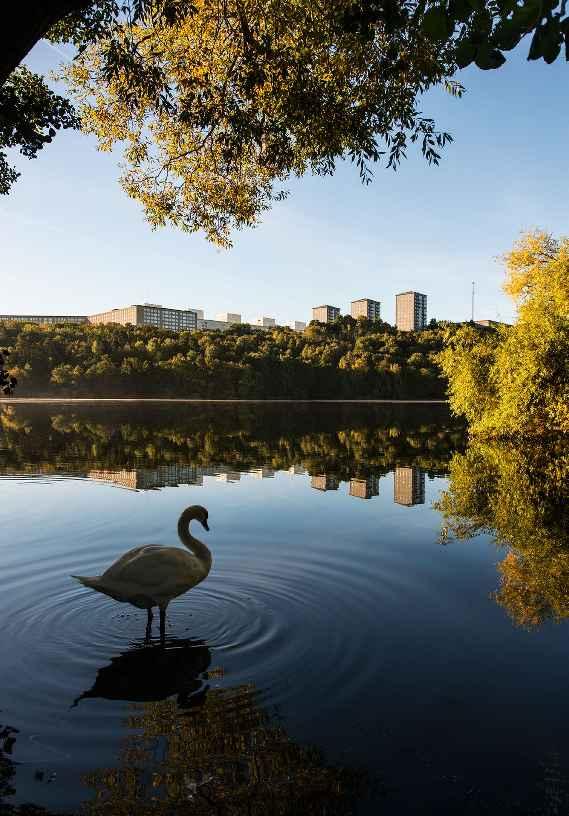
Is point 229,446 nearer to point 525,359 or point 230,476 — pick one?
point 230,476

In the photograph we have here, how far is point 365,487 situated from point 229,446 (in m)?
12.9

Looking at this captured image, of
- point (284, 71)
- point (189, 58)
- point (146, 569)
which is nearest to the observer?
point (146, 569)

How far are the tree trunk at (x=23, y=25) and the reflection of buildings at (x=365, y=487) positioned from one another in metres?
14.8

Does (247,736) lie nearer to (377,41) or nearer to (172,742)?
(172,742)

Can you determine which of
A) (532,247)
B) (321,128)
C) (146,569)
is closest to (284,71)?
(321,128)

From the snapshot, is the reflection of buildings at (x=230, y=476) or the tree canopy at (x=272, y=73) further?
the reflection of buildings at (x=230, y=476)

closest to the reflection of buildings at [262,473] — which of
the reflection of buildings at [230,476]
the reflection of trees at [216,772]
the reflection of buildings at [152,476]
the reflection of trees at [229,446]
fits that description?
the reflection of buildings at [230,476]

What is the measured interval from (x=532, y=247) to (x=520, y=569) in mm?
28755

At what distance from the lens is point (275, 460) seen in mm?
Answer: 25781

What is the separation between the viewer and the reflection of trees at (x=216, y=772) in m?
4.35

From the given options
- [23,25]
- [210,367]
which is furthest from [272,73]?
[210,367]

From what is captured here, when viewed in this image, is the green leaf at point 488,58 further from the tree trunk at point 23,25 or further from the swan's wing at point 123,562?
the swan's wing at point 123,562

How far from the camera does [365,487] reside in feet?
63.3

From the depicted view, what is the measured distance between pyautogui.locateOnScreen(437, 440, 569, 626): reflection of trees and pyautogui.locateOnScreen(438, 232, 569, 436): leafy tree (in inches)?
135
